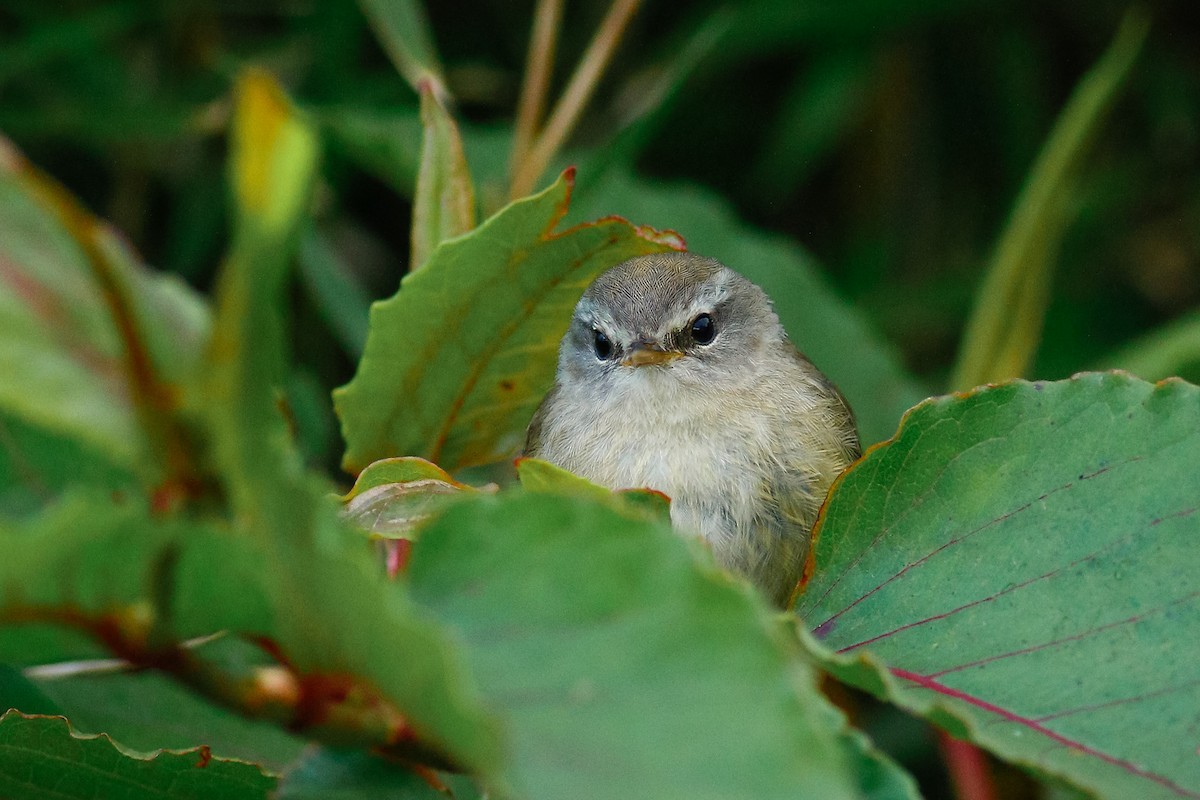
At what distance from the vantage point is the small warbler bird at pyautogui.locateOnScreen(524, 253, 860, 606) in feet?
5.05

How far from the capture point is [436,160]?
42.6 inches

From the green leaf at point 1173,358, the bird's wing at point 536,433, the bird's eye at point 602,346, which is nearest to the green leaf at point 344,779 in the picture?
the bird's wing at point 536,433

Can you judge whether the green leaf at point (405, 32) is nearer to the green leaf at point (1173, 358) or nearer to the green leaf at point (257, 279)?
the green leaf at point (257, 279)

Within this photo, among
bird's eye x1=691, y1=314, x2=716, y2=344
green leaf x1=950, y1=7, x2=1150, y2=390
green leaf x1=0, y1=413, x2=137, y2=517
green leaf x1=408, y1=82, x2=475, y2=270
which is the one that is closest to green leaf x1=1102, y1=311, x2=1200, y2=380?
green leaf x1=950, y1=7, x2=1150, y2=390

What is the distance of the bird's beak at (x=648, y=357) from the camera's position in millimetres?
2000

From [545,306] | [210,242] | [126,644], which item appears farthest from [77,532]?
[210,242]

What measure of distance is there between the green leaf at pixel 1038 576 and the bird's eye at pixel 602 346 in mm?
1233

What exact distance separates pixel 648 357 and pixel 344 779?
4.40 ft

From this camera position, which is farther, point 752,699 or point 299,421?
point 299,421

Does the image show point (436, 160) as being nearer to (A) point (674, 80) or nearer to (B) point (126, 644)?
(B) point (126, 644)

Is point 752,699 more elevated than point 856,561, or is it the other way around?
point 856,561

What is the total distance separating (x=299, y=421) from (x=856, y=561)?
1197mm

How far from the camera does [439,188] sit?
3.58ft

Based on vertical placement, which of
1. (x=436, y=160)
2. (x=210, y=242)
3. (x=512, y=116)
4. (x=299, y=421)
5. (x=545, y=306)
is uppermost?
(x=512, y=116)
